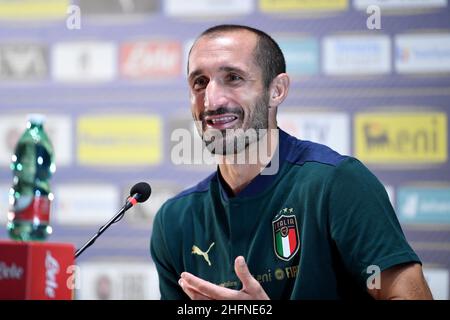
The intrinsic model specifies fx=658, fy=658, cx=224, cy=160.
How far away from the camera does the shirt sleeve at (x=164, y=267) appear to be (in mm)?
1935

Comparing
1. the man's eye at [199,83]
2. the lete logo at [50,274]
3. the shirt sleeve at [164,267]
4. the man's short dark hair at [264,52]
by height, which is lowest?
the shirt sleeve at [164,267]

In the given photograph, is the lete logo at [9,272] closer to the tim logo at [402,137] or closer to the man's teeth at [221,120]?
the man's teeth at [221,120]

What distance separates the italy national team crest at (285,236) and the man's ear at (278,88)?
385 millimetres

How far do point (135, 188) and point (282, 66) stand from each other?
0.64 meters

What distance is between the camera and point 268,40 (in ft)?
6.41

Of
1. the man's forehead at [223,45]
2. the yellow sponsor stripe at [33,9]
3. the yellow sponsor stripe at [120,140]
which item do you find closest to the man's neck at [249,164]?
the man's forehead at [223,45]

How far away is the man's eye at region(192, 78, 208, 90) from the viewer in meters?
1.89

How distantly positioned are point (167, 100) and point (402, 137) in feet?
3.90

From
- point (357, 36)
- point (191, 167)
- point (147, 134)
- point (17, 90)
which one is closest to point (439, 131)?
point (357, 36)

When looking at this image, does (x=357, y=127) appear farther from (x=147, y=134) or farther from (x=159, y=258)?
(x=159, y=258)

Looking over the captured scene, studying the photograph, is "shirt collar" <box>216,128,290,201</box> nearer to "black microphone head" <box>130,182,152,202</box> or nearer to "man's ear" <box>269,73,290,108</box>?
"man's ear" <box>269,73,290,108</box>

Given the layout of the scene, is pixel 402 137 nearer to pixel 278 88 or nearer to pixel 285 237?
pixel 278 88

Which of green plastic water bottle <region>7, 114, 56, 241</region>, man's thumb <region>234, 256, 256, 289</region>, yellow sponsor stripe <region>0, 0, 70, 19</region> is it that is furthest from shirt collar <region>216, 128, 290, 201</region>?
yellow sponsor stripe <region>0, 0, 70, 19</region>

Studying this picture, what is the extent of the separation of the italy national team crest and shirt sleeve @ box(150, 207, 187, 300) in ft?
1.18
